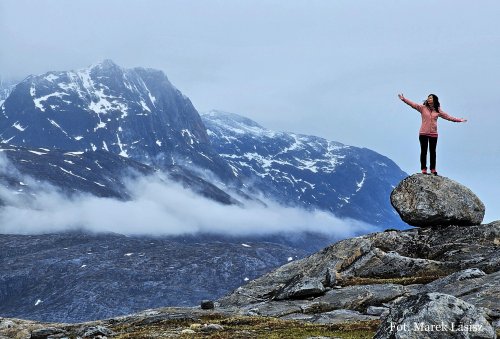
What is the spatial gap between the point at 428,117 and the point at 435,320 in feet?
90.5

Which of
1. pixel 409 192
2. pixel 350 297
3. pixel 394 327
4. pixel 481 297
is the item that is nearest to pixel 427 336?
pixel 394 327

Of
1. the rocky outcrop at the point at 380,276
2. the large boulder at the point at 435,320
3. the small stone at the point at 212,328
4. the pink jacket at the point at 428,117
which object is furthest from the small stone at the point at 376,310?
the large boulder at the point at 435,320

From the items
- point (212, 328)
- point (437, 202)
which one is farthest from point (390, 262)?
point (212, 328)

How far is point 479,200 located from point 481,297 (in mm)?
20942

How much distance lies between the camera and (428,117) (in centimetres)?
4178

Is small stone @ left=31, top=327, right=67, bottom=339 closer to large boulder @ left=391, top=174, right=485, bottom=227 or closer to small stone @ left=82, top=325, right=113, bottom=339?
small stone @ left=82, top=325, right=113, bottom=339

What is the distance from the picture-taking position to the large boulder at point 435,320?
16.7 m

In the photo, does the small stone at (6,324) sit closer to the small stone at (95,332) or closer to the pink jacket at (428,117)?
the small stone at (95,332)

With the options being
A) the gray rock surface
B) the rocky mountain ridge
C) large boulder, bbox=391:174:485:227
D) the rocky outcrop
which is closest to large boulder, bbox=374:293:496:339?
the rocky mountain ridge

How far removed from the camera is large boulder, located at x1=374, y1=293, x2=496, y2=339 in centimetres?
1669

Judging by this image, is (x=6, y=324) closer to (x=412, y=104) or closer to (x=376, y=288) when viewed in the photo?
(x=376, y=288)

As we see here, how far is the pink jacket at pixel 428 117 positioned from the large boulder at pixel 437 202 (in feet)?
18.6

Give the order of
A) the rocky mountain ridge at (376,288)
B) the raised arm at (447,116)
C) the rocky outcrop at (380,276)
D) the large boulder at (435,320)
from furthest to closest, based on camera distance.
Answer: the raised arm at (447,116) < the rocky outcrop at (380,276) < the rocky mountain ridge at (376,288) < the large boulder at (435,320)

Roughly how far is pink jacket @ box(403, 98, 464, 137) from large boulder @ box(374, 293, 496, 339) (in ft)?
86.2
